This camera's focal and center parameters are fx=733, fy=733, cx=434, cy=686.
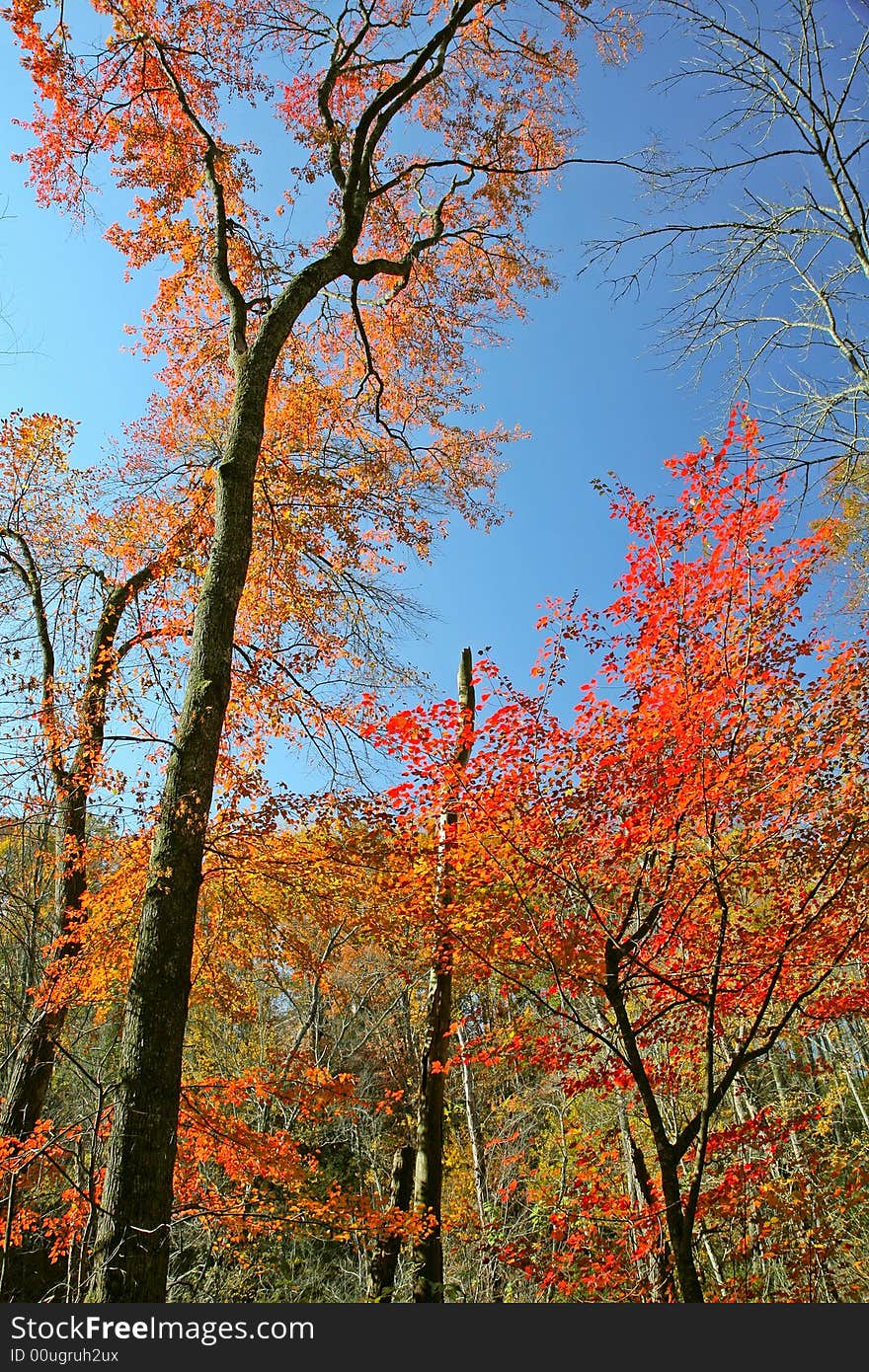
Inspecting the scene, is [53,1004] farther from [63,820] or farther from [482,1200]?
[482,1200]

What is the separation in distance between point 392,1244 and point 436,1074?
2211 mm

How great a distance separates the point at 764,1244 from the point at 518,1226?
531 cm

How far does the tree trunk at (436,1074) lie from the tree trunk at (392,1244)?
0.89 metres

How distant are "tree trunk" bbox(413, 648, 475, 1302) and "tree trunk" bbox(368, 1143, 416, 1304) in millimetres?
890

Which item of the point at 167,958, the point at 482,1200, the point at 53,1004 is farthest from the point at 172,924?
the point at 482,1200

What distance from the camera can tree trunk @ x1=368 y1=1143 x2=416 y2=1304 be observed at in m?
A: 7.20

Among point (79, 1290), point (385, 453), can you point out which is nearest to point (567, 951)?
point (79, 1290)

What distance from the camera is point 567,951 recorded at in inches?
210

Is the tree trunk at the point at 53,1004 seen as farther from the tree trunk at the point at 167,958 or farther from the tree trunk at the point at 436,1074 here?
the tree trunk at the point at 436,1074

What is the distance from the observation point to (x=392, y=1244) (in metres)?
7.25

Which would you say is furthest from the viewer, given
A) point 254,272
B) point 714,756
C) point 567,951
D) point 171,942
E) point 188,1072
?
point 188,1072

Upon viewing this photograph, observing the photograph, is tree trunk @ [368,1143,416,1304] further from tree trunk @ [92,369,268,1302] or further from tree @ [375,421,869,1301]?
tree trunk @ [92,369,268,1302]

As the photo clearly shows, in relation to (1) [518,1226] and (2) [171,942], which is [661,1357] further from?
(1) [518,1226]

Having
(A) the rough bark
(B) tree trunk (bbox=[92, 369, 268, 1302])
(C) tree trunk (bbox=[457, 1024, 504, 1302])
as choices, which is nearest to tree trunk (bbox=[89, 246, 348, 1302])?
(B) tree trunk (bbox=[92, 369, 268, 1302])
